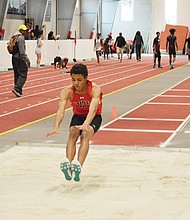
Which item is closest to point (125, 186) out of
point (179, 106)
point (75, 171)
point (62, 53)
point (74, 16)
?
point (75, 171)

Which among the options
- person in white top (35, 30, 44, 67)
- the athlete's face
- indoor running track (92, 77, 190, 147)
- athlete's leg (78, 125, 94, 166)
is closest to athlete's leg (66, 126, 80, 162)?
athlete's leg (78, 125, 94, 166)

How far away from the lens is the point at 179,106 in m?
15.8

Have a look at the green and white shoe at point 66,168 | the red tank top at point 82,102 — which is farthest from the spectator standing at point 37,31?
the green and white shoe at point 66,168

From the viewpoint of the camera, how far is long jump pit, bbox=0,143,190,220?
20.7 ft

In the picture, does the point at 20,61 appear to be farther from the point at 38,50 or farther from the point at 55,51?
the point at 55,51

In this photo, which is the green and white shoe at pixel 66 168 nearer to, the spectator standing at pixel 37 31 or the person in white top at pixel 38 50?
the person in white top at pixel 38 50

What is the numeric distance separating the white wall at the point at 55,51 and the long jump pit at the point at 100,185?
19.8 m

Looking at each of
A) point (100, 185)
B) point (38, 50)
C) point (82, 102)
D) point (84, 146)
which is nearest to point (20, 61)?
point (82, 102)

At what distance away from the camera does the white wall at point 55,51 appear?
29388 millimetres

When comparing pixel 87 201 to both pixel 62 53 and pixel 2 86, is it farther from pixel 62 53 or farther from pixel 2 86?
pixel 62 53

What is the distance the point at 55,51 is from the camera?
117ft

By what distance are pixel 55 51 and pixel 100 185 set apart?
28606 millimetres

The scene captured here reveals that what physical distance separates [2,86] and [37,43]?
36.7 feet

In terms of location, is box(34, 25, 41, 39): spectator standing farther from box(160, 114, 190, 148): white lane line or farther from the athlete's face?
the athlete's face
